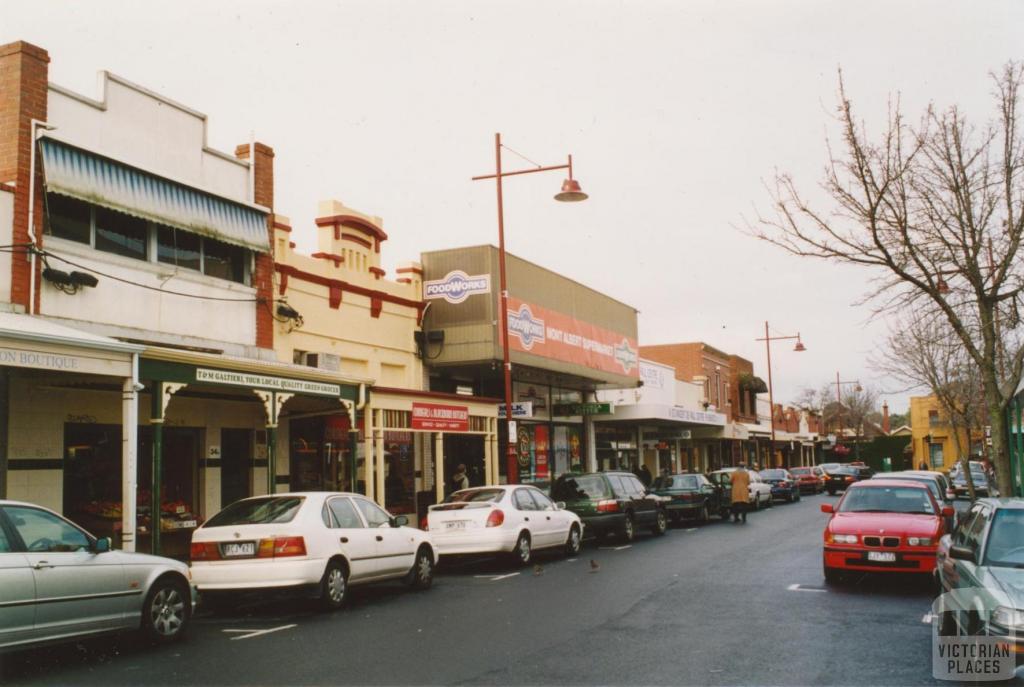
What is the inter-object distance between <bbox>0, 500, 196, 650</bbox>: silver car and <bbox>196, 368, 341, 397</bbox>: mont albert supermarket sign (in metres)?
4.77

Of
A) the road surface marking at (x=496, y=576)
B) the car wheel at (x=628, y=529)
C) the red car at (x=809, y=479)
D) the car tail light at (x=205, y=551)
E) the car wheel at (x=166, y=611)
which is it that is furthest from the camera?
the red car at (x=809, y=479)

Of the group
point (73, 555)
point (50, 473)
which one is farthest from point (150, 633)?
point (50, 473)

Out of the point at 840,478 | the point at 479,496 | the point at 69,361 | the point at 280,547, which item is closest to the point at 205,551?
the point at 280,547

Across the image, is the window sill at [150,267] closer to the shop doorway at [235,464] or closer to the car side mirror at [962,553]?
the shop doorway at [235,464]

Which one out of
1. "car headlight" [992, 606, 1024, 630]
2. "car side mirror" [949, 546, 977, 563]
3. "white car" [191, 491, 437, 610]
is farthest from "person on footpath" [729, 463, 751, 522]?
"car headlight" [992, 606, 1024, 630]

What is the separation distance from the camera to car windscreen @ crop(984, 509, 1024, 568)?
8.33 m

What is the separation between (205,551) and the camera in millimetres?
11328

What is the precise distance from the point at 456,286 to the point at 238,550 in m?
13.2

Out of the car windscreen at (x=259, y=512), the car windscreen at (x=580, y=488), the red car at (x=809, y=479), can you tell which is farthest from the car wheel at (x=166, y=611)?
the red car at (x=809, y=479)

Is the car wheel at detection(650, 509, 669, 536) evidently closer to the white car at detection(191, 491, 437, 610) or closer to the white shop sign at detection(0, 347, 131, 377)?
the white car at detection(191, 491, 437, 610)

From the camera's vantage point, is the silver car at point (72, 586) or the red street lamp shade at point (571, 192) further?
the red street lamp shade at point (571, 192)

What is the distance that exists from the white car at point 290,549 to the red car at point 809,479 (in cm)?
4020

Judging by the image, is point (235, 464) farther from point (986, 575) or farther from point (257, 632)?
point (986, 575)

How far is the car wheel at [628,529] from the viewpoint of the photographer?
2156 centimetres
